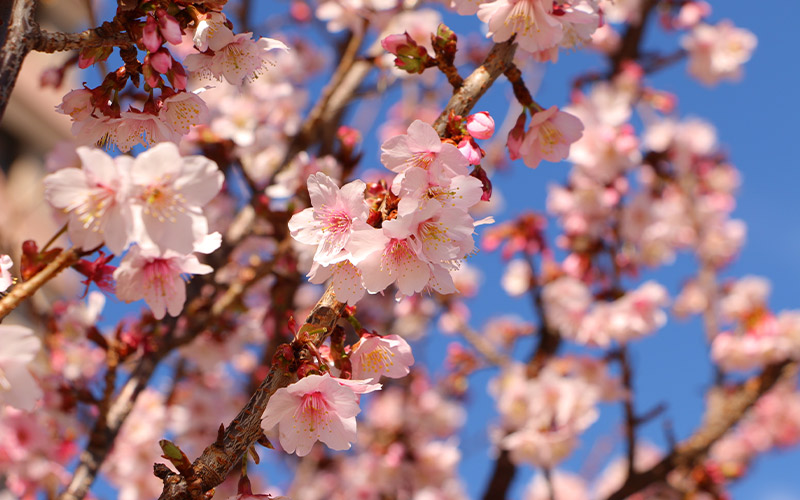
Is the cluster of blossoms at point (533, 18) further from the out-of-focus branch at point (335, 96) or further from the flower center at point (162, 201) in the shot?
the out-of-focus branch at point (335, 96)

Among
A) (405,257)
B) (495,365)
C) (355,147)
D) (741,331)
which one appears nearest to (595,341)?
(495,365)

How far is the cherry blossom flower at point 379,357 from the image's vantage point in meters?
1.44

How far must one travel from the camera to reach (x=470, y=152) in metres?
1.39

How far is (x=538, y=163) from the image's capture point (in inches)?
70.0

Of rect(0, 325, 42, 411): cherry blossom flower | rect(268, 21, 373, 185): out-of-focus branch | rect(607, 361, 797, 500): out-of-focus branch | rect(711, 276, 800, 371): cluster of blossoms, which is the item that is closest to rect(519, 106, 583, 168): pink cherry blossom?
rect(0, 325, 42, 411): cherry blossom flower

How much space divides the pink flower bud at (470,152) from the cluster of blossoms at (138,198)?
0.50 metres

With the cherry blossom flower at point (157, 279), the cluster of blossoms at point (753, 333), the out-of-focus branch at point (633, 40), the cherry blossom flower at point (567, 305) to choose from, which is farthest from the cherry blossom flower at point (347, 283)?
the out-of-focus branch at point (633, 40)

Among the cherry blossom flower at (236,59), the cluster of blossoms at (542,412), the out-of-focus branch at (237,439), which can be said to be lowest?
the cluster of blossoms at (542,412)

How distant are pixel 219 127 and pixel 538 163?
1922mm

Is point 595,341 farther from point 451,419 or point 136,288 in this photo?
point 136,288

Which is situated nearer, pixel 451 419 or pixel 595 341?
pixel 595 341

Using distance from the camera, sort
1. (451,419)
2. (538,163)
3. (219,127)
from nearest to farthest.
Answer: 1. (538,163)
2. (219,127)
3. (451,419)

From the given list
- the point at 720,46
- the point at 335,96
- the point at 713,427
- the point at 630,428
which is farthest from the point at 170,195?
the point at 720,46

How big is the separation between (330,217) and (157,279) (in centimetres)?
40
